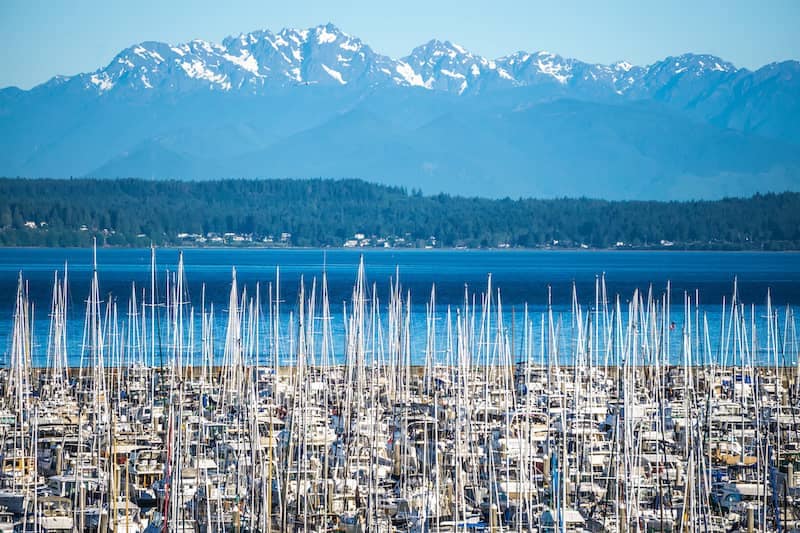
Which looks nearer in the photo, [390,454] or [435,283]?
[390,454]

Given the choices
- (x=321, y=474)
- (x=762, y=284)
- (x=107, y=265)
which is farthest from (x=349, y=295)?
(x=321, y=474)

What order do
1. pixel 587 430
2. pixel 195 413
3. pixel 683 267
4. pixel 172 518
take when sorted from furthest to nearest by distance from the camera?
pixel 683 267, pixel 195 413, pixel 587 430, pixel 172 518

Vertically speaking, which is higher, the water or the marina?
the water

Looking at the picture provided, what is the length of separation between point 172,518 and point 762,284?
109m

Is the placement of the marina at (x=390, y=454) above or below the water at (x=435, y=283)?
below

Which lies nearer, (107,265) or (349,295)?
(349,295)

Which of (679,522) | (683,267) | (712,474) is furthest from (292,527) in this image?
(683,267)

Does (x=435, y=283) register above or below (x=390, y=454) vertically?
above

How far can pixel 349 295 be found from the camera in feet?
358

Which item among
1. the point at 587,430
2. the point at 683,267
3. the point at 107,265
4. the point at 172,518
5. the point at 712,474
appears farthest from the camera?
the point at 683,267

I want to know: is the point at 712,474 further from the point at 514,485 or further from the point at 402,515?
the point at 402,515

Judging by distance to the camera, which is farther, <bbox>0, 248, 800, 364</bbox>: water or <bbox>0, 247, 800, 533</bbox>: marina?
<bbox>0, 248, 800, 364</bbox>: water

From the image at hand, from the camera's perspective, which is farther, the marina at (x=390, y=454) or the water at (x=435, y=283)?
the water at (x=435, y=283)

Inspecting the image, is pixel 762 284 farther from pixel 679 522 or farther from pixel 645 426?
pixel 679 522
